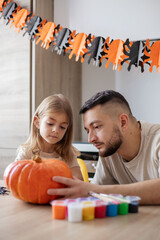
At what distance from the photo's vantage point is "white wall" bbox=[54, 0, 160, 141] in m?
2.47

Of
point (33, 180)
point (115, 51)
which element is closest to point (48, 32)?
point (115, 51)

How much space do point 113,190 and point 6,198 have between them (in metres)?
0.38

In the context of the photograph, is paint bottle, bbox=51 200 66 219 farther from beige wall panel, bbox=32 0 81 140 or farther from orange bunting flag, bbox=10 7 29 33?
beige wall panel, bbox=32 0 81 140

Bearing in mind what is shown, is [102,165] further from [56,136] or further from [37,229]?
[37,229]

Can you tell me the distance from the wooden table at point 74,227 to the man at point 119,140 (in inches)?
13.2

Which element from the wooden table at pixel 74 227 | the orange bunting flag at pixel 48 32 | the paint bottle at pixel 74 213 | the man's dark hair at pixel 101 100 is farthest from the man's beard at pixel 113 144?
the orange bunting flag at pixel 48 32

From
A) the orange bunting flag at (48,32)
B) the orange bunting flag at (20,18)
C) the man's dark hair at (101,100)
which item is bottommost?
the man's dark hair at (101,100)

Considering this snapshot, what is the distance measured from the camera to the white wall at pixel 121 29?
8.10ft

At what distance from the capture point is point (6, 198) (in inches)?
43.4

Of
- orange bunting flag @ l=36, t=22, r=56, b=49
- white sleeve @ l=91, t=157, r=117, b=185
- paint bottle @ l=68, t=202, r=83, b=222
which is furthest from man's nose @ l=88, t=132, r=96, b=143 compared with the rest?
orange bunting flag @ l=36, t=22, r=56, b=49

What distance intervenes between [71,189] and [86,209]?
0.57 feet

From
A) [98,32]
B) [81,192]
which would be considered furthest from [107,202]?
[98,32]

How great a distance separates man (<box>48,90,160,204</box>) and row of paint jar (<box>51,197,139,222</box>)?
0.31m

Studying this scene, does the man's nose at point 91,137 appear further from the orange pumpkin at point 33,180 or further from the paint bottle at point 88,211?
the paint bottle at point 88,211
